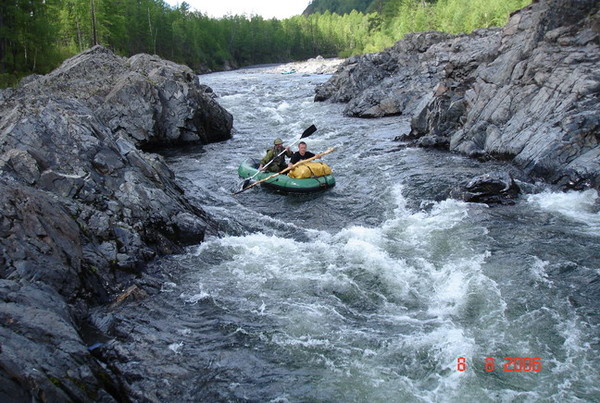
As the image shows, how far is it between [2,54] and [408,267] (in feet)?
101

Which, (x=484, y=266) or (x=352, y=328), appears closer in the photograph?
(x=352, y=328)

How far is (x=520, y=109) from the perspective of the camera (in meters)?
15.9

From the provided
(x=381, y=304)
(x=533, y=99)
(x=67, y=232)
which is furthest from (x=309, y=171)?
(x=533, y=99)

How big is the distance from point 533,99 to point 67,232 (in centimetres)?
1474

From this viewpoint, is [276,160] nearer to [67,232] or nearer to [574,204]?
[67,232]

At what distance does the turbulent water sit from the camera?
581 centimetres

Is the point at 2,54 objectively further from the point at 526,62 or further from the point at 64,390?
the point at 64,390

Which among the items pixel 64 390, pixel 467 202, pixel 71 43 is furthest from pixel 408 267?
pixel 71 43

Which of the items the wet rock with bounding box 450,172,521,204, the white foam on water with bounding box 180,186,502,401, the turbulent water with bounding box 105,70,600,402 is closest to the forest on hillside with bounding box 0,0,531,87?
the turbulent water with bounding box 105,70,600,402

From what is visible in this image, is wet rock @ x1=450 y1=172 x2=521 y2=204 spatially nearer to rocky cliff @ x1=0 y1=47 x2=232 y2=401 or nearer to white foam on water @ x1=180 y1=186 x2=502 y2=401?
white foam on water @ x1=180 y1=186 x2=502 y2=401

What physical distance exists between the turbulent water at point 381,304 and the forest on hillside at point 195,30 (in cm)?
2461
